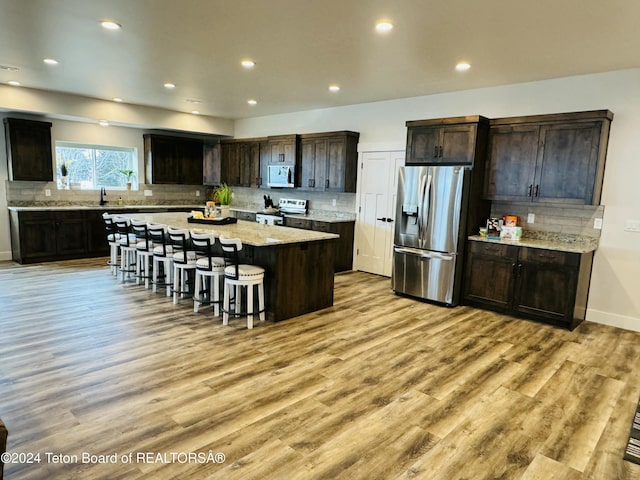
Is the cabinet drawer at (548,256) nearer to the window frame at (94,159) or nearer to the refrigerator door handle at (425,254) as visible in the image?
the refrigerator door handle at (425,254)

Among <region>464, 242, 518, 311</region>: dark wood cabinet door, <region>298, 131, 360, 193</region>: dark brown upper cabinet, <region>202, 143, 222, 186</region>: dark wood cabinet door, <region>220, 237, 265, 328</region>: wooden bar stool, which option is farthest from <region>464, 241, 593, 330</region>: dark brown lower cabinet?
<region>202, 143, 222, 186</region>: dark wood cabinet door

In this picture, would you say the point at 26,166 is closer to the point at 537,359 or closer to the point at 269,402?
the point at 269,402

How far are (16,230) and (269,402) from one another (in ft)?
20.9

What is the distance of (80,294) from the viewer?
5219mm

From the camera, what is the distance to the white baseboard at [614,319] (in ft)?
15.1

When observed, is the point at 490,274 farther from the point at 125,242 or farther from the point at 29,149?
the point at 29,149

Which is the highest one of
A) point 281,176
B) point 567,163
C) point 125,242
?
point 567,163

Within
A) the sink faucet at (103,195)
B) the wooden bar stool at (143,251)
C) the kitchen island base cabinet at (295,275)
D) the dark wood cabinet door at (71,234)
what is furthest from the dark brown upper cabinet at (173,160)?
the kitchen island base cabinet at (295,275)

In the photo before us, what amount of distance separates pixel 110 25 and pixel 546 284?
16.9ft

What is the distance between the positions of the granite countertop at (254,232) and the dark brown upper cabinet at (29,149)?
8.65 feet

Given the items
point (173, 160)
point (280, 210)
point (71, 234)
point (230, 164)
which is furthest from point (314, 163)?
point (71, 234)

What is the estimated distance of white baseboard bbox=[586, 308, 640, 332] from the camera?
181 inches

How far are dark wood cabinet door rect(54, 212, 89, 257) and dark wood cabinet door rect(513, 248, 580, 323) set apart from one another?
23.6ft

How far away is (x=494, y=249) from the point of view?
500 centimetres
